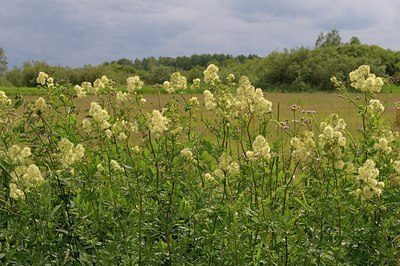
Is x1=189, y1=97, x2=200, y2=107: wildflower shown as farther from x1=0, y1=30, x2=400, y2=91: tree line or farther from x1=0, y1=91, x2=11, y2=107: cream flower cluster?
x1=0, y1=30, x2=400, y2=91: tree line

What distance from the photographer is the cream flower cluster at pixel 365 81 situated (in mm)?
3033

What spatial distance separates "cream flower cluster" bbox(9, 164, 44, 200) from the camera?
8.20 ft

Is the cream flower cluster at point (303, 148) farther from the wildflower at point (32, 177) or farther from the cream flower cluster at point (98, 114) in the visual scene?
the wildflower at point (32, 177)

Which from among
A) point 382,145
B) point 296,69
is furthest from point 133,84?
point 296,69

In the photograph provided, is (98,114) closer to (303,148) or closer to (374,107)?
(303,148)

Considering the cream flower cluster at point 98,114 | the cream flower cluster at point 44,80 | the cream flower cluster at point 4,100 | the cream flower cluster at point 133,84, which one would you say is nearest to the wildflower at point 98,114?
the cream flower cluster at point 98,114

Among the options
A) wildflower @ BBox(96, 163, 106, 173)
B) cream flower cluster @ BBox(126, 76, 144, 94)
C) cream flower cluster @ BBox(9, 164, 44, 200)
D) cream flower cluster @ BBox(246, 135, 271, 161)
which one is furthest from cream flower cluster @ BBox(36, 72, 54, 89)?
cream flower cluster @ BBox(246, 135, 271, 161)

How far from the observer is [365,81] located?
3.06 m

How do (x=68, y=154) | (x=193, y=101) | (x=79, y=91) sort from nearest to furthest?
(x=68, y=154) < (x=193, y=101) < (x=79, y=91)

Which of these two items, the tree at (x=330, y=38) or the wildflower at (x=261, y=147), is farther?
the tree at (x=330, y=38)

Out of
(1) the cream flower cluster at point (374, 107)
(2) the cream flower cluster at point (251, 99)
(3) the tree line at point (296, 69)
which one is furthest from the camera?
(3) the tree line at point (296, 69)

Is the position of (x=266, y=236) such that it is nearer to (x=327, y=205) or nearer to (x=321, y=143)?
(x=327, y=205)

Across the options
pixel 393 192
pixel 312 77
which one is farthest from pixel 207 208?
pixel 312 77

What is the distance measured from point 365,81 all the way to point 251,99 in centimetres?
68
